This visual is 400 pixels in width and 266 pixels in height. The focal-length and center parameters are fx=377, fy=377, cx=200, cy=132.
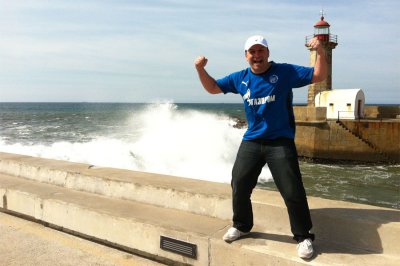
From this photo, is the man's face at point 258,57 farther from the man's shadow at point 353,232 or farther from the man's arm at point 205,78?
the man's shadow at point 353,232

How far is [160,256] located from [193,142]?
67.7 ft

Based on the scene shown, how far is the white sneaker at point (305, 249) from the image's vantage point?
2.44m

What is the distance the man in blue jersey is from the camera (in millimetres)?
2553

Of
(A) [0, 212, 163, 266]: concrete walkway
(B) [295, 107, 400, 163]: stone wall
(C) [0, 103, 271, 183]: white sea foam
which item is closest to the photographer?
(A) [0, 212, 163, 266]: concrete walkway

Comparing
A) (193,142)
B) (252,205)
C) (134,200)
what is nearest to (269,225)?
(252,205)

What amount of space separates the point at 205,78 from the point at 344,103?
26450mm

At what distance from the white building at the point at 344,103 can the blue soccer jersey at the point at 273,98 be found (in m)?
24.9

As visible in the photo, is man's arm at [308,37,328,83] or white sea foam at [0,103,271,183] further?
white sea foam at [0,103,271,183]

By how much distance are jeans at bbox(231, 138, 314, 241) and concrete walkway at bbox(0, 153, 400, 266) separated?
0.57 feet

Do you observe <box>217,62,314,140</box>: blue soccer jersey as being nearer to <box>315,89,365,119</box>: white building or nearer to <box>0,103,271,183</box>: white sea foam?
<box>0,103,271,183</box>: white sea foam

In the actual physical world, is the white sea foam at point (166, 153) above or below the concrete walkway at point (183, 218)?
below

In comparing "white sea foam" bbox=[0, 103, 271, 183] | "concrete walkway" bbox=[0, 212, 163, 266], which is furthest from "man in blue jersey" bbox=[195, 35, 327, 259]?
"white sea foam" bbox=[0, 103, 271, 183]

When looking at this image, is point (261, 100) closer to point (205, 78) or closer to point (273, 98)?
point (273, 98)

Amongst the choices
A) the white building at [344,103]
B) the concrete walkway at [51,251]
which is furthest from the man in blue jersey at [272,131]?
the white building at [344,103]
